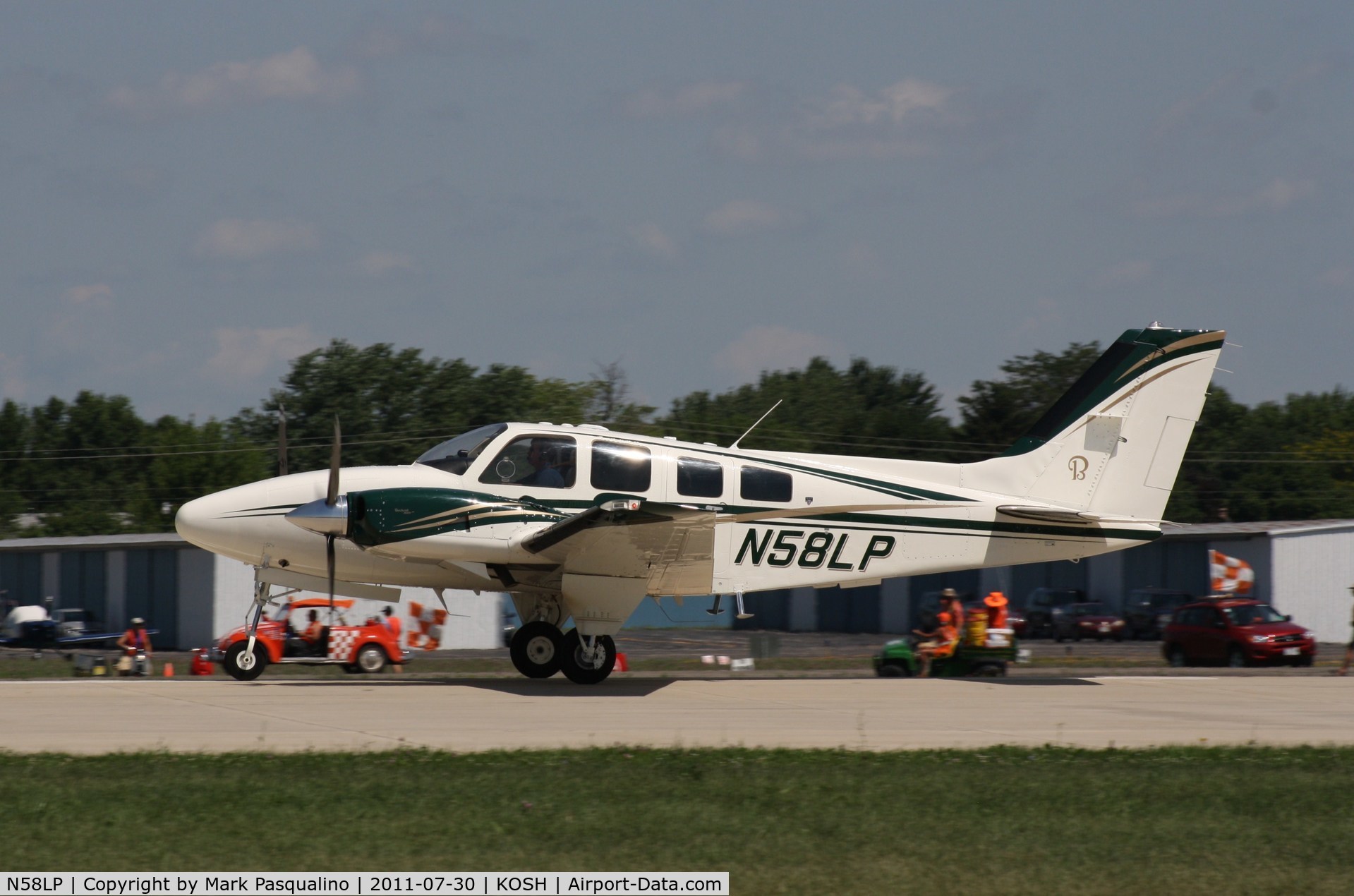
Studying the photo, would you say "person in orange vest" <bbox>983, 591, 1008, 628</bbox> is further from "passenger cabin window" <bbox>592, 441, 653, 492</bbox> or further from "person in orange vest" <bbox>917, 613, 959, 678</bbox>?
"passenger cabin window" <bbox>592, 441, 653, 492</bbox>

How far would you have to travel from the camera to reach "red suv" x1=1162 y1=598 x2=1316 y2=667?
80.4ft

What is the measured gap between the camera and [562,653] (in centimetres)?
1548

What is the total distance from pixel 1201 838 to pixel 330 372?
62681mm

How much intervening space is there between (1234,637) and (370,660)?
16.1m

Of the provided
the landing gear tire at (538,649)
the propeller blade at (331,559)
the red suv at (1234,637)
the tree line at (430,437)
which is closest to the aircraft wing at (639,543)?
the landing gear tire at (538,649)

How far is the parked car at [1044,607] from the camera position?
42625 mm

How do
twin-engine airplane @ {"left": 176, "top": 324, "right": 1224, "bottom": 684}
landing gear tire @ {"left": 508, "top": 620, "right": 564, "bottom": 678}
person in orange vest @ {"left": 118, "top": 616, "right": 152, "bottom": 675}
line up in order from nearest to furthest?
1. twin-engine airplane @ {"left": 176, "top": 324, "right": 1224, "bottom": 684}
2. landing gear tire @ {"left": 508, "top": 620, "right": 564, "bottom": 678}
3. person in orange vest @ {"left": 118, "top": 616, "right": 152, "bottom": 675}

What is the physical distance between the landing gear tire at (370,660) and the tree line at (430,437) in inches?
1359

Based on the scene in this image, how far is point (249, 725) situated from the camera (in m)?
11.5

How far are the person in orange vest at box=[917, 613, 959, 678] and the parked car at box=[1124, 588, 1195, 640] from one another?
23.2 m

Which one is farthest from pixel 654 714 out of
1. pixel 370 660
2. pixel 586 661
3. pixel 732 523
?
pixel 370 660

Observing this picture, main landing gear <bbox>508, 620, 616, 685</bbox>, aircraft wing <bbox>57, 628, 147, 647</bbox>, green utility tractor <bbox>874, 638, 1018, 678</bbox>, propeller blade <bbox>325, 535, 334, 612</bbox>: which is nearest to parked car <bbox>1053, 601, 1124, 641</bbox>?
green utility tractor <bbox>874, 638, 1018, 678</bbox>

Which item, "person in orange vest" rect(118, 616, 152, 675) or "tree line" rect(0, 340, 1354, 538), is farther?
"tree line" rect(0, 340, 1354, 538)

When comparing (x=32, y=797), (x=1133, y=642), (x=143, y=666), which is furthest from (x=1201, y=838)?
(x=1133, y=642)
